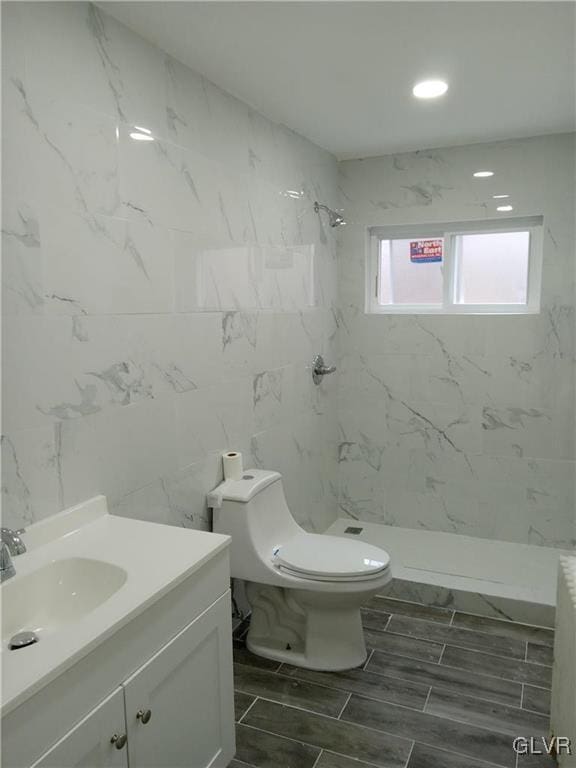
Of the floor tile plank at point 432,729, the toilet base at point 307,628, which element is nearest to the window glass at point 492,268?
the toilet base at point 307,628

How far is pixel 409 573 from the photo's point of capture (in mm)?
2998

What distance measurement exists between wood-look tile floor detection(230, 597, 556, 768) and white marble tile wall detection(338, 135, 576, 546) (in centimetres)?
87

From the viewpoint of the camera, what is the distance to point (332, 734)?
2.00 m

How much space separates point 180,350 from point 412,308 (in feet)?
6.07

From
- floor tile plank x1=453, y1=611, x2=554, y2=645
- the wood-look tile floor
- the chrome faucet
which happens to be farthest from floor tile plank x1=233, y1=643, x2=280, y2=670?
the chrome faucet

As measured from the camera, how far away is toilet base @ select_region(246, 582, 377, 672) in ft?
7.61

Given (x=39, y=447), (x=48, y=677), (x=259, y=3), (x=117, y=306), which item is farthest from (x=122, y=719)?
(x=259, y=3)

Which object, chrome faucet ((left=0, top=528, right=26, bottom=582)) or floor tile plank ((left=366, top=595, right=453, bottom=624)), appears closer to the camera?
chrome faucet ((left=0, top=528, right=26, bottom=582))

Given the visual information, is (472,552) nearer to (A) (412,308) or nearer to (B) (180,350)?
(A) (412,308)

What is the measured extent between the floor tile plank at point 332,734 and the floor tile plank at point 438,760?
0.10 ft

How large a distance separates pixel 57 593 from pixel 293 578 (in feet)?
3.28

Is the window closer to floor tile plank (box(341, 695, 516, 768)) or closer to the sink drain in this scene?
floor tile plank (box(341, 695, 516, 768))

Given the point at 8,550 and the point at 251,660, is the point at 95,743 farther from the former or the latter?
the point at 251,660

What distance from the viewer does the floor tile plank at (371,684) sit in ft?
7.18
